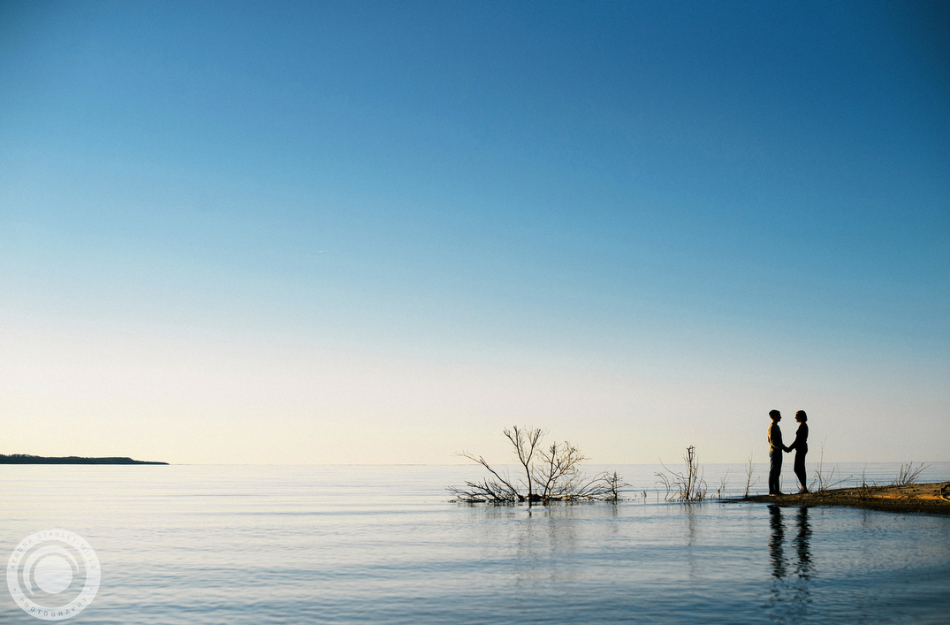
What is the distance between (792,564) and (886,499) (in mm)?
11483

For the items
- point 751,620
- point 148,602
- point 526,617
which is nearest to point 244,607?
point 148,602

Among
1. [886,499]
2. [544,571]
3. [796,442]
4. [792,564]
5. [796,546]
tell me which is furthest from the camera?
[796,442]

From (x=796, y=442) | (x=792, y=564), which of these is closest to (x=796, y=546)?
(x=792, y=564)

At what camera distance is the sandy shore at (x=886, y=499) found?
18.2 meters

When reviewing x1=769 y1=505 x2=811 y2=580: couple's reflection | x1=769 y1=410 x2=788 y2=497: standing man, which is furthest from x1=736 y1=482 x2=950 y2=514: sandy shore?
x1=769 y1=505 x2=811 y2=580: couple's reflection

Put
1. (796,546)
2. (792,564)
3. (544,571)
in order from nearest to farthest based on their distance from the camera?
(792,564)
(544,571)
(796,546)

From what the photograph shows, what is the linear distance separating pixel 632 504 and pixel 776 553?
16200 millimetres

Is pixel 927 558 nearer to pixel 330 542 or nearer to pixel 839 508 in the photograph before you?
pixel 839 508

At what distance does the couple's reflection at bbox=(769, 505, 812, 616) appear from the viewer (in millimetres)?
9023

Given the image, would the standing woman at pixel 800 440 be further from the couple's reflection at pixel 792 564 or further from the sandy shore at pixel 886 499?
the couple's reflection at pixel 792 564

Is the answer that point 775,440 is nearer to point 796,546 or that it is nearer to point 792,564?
point 796,546

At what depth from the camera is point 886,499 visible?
65.7ft

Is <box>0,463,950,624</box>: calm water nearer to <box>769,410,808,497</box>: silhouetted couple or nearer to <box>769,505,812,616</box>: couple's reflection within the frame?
<box>769,505,812,616</box>: couple's reflection

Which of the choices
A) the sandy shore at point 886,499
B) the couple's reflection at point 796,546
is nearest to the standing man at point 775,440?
the sandy shore at point 886,499
